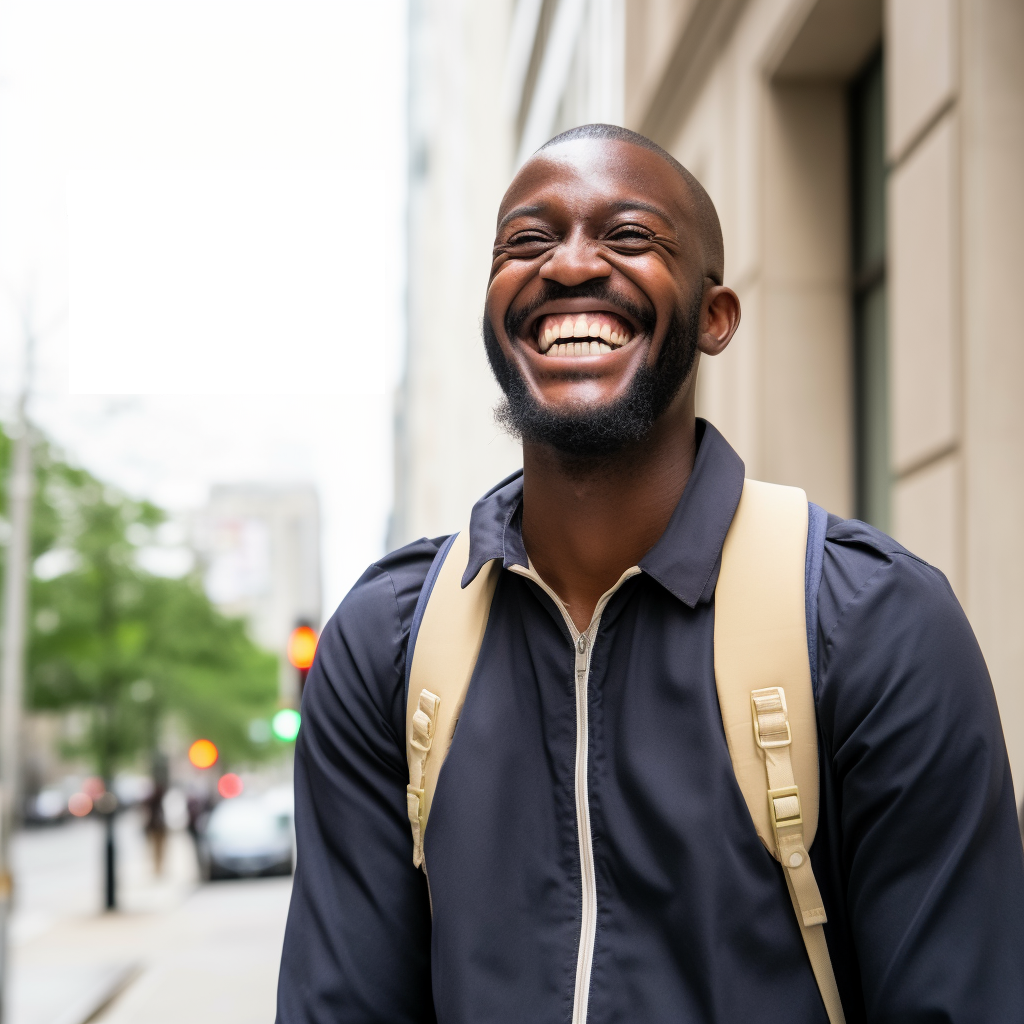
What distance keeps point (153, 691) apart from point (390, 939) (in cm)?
3728

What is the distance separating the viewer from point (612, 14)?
39.2 ft

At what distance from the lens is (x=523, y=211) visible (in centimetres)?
225

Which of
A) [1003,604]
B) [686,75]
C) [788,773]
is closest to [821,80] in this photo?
[686,75]

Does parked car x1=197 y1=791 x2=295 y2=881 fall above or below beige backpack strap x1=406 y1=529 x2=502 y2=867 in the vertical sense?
below

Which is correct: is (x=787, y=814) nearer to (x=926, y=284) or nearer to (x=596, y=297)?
(x=596, y=297)

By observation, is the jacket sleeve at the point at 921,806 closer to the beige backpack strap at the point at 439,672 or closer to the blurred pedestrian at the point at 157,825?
the beige backpack strap at the point at 439,672

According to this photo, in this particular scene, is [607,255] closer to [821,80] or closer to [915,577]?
[915,577]

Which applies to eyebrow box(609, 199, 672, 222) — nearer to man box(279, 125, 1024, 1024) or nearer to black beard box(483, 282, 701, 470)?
man box(279, 125, 1024, 1024)

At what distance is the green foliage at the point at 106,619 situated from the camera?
96.2 ft

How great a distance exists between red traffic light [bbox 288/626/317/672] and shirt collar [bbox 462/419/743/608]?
8464 millimetres

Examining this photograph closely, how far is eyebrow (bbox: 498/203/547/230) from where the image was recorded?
223 centimetres

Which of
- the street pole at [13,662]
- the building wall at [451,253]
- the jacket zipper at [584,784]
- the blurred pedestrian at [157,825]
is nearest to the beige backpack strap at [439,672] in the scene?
the jacket zipper at [584,784]

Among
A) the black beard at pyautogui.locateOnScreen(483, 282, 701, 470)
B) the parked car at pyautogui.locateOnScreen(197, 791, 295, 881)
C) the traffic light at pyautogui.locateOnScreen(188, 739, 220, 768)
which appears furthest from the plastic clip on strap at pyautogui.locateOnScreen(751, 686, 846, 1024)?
the traffic light at pyautogui.locateOnScreen(188, 739, 220, 768)

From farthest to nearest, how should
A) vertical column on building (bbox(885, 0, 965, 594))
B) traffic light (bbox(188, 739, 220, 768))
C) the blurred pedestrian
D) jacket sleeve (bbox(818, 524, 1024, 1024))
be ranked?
traffic light (bbox(188, 739, 220, 768)) → the blurred pedestrian → vertical column on building (bbox(885, 0, 965, 594)) → jacket sleeve (bbox(818, 524, 1024, 1024))
